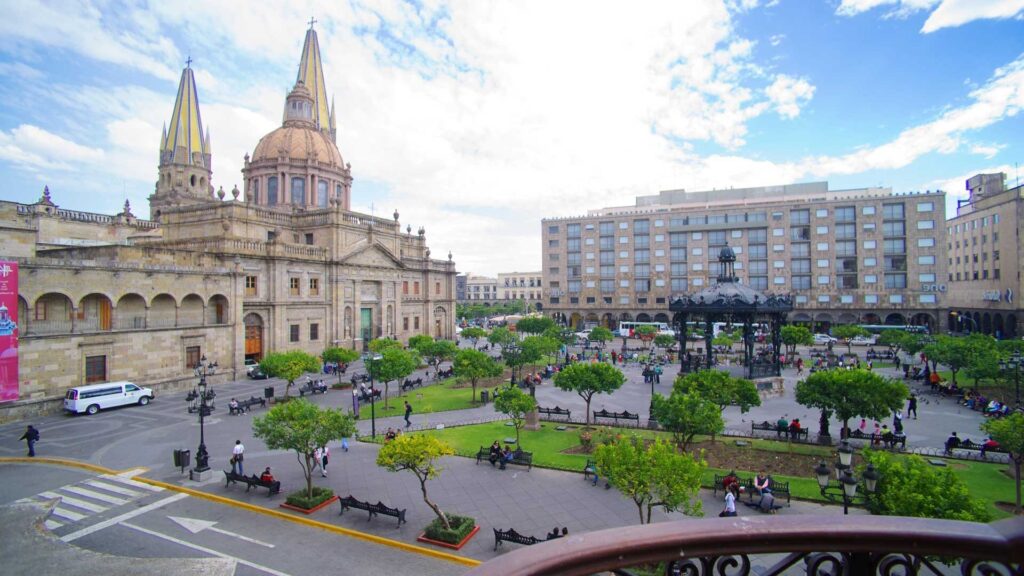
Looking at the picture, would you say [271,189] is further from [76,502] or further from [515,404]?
[515,404]

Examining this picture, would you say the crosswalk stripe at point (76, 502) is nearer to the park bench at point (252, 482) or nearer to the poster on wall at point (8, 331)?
the park bench at point (252, 482)

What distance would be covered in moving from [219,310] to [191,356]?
13.9 feet

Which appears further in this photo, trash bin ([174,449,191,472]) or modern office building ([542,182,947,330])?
modern office building ([542,182,947,330])

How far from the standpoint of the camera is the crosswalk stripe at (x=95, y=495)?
17.0 metres

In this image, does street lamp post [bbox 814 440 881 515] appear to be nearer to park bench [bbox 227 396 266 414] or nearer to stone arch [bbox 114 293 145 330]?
park bench [bbox 227 396 266 414]

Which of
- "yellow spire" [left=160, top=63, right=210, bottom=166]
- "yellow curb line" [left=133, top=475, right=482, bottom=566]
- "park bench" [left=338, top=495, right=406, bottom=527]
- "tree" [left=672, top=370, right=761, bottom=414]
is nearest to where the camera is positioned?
"yellow curb line" [left=133, top=475, right=482, bottom=566]

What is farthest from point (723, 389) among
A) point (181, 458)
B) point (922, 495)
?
point (181, 458)

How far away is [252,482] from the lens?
57.9 feet

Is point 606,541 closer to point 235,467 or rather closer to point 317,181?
point 235,467

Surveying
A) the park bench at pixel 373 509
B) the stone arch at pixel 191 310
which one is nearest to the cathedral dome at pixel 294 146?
the stone arch at pixel 191 310

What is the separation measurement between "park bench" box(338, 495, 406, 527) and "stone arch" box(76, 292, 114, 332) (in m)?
25.0

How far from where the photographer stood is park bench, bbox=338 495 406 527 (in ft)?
49.6

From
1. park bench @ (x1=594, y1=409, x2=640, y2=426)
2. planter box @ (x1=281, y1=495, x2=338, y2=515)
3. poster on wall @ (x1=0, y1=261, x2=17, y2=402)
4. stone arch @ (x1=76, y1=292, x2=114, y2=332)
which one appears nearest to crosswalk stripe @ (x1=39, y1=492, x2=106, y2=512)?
planter box @ (x1=281, y1=495, x2=338, y2=515)

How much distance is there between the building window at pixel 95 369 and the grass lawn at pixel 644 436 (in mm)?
21902
